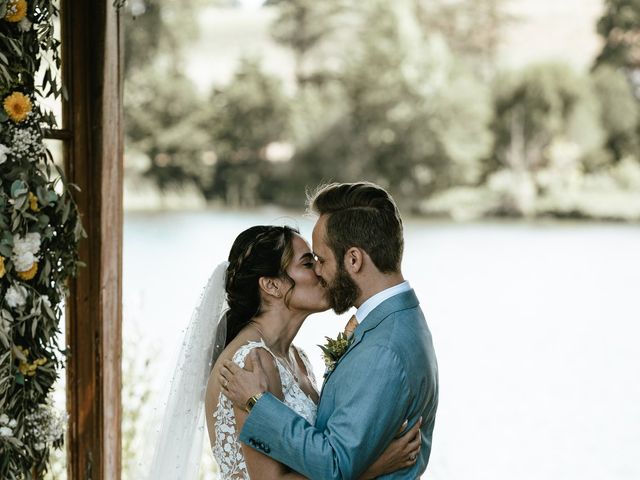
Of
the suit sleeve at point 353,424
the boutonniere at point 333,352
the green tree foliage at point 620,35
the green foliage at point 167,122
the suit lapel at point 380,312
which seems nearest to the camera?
the suit sleeve at point 353,424

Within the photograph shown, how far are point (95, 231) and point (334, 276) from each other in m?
0.87

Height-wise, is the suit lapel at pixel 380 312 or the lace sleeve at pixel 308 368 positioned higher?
the suit lapel at pixel 380 312

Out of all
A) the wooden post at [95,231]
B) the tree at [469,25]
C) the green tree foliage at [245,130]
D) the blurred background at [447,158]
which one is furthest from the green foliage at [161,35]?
the wooden post at [95,231]

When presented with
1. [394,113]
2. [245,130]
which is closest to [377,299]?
[394,113]

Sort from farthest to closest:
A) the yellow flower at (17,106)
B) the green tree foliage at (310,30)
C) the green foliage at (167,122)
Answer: the green tree foliage at (310,30), the green foliage at (167,122), the yellow flower at (17,106)

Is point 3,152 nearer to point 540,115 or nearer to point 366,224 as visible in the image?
point 366,224

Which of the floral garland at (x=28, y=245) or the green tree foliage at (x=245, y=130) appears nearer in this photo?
the floral garland at (x=28, y=245)

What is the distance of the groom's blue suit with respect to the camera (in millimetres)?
1631

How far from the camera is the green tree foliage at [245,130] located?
10.8 meters

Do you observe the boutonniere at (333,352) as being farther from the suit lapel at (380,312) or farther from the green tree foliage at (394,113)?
the green tree foliage at (394,113)

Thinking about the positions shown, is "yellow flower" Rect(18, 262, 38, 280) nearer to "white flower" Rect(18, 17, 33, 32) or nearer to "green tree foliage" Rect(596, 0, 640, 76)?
"white flower" Rect(18, 17, 33, 32)

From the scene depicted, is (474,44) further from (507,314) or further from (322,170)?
(507,314)

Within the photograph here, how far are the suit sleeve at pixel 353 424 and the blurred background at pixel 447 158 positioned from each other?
6.43m

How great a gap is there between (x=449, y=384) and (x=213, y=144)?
453 cm
